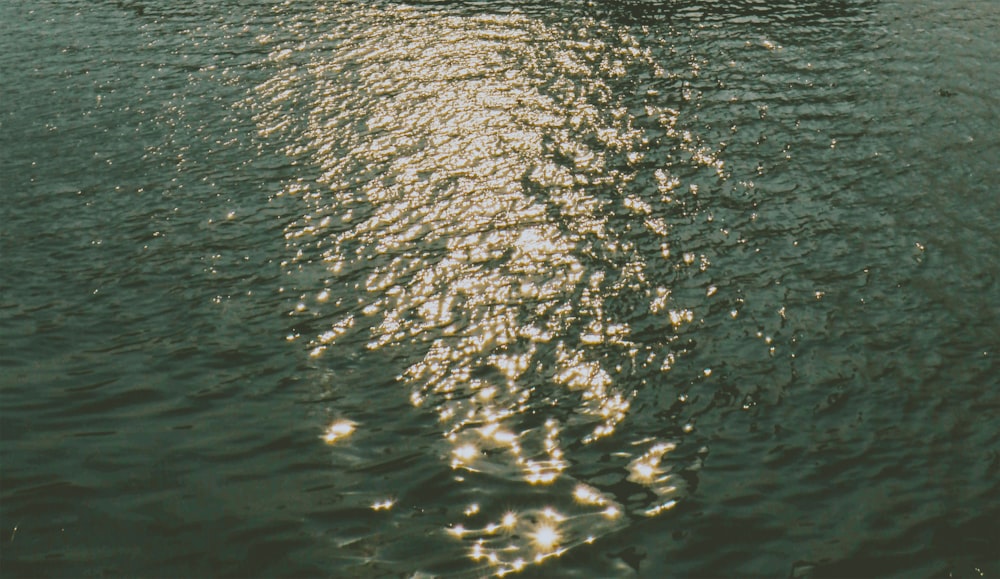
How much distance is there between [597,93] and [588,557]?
29521 mm

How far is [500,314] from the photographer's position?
27594 millimetres

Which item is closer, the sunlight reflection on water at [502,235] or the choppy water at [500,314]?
the choppy water at [500,314]

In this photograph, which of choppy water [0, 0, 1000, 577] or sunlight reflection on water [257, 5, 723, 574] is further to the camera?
sunlight reflection on water [257, 5, 723, 574]

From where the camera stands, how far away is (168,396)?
24359 millimetres

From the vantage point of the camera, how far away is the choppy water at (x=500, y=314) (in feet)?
66.9

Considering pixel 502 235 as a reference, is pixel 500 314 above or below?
below

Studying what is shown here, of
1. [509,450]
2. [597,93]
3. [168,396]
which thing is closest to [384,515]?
[509,450]

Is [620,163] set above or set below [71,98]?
below

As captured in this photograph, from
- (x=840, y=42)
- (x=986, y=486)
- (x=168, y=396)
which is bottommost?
(x=986, y=486)

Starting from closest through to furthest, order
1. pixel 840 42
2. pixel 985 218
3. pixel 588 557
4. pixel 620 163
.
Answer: pixel 588 557, pixel 985 218, pixel 620 163, pixel 840 42

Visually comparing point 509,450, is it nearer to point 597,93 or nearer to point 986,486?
point 986,486

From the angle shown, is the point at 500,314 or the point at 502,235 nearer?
the point at 500,314

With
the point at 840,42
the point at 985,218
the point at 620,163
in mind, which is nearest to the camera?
the point at 985,218

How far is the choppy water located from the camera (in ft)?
66.9
